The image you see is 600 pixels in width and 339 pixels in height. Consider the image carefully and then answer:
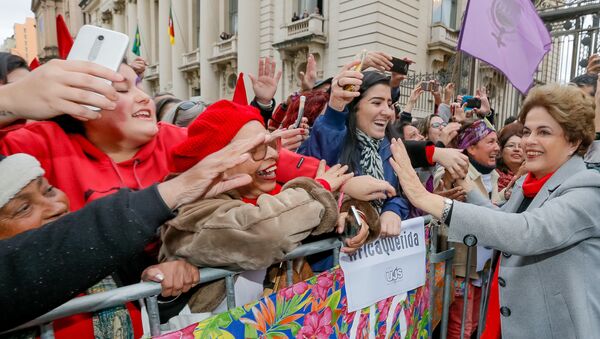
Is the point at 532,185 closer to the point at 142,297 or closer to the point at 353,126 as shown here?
the point at 353,126

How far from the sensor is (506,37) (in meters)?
3.97

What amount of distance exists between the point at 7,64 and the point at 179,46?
26.7 meters

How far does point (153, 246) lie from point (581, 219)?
1887mm

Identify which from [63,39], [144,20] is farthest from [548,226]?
[144,20]

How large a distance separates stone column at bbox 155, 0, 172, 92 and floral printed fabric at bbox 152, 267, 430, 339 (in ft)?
94.9

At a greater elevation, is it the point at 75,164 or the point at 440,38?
the point at 440,38

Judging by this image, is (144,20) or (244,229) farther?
(144,20)

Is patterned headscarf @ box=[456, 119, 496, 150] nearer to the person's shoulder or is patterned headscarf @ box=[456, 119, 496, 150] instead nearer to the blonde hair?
the blonde hair

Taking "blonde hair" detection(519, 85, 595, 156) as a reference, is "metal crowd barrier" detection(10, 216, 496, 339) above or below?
below

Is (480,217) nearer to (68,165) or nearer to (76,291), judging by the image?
(76,291)

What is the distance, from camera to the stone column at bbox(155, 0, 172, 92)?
26.5 meters

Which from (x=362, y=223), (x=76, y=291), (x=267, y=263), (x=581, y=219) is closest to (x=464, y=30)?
(x=581, y=219)

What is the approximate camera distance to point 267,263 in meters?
1.26

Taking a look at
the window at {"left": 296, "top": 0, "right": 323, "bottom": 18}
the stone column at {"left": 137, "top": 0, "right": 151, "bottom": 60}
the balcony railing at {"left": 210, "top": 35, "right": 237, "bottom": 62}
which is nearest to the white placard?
the window at {"left": 296, "top": 0, "right": 323, "bottom": 18}
